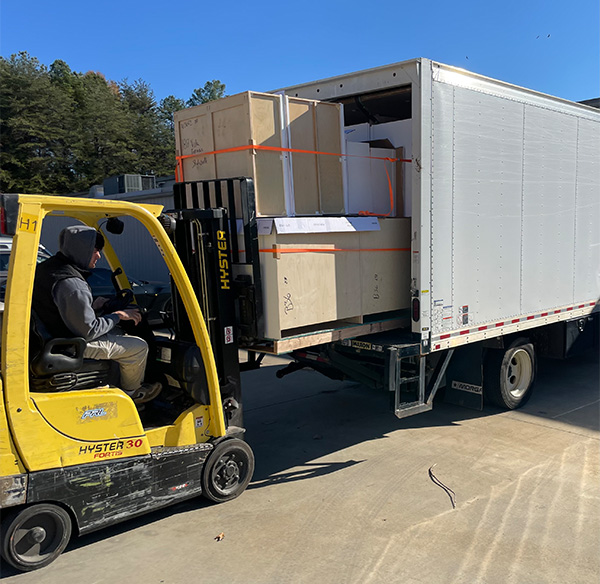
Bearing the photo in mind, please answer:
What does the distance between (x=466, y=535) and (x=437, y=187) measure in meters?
2.90

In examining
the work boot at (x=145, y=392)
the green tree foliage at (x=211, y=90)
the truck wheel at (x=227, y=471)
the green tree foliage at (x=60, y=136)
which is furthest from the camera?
the green tree foliage at (x=211, y=90)

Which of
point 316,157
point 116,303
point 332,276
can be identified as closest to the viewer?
point 116,303

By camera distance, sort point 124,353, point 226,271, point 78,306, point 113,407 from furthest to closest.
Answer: point 226,271 < point 124,353 < point 113,407 < point 78,306

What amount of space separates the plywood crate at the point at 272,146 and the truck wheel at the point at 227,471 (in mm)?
1853

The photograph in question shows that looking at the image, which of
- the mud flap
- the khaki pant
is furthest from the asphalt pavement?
the khaki pant

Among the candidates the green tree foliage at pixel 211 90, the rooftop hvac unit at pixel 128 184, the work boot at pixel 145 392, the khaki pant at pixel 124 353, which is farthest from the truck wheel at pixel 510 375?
the green tree foliage at pixel 211 90

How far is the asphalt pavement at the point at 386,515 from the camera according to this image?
11.7 ft

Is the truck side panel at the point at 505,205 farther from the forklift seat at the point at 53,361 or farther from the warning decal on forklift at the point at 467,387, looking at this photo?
the forklift seat at the point at 53,361

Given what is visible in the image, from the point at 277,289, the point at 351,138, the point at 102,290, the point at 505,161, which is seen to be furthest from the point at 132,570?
the point at 102,290

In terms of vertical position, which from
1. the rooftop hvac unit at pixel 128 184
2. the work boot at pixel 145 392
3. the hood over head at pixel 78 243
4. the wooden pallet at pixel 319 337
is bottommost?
the work boot at pixel 145 392

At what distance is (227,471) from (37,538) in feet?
4.66

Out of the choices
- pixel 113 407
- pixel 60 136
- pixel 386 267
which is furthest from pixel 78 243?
pixel 60 136

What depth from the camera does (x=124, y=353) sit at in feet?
13.0

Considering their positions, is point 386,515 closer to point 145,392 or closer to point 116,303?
point 145,392
